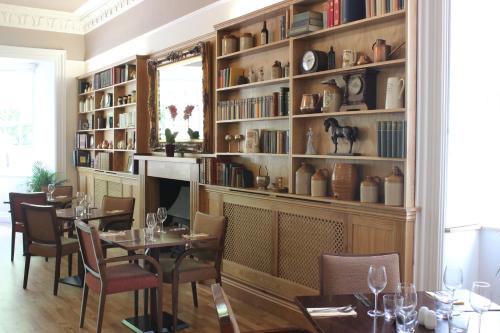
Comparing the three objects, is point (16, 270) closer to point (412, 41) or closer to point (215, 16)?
point (215, 16)

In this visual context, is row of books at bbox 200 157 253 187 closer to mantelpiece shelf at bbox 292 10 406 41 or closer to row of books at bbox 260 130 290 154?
row of books at bbox 260 130 290 154

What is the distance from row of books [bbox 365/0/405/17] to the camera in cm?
382

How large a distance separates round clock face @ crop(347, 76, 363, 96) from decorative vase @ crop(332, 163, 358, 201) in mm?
584

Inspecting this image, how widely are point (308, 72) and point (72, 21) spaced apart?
7061mm

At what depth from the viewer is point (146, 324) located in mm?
4496

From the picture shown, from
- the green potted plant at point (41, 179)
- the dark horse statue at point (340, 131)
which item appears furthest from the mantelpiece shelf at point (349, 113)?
the green potted plant at point (41, 179)

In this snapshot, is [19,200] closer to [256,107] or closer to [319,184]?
[256,107]

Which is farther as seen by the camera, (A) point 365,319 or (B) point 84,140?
(B) point 84,140

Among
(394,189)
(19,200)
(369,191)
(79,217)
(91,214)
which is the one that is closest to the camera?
(394,189)

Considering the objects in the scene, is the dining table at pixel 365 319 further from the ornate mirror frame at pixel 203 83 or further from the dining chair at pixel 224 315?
the ornate mirror frame at pixel 203 83

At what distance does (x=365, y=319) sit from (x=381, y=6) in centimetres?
247

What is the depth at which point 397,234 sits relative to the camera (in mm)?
3768

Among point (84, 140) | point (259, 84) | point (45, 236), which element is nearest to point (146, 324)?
point (45, 236)

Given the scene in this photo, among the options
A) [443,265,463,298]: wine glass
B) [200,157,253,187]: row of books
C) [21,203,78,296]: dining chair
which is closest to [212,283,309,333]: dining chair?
[443,265,463,298]: wine glass
